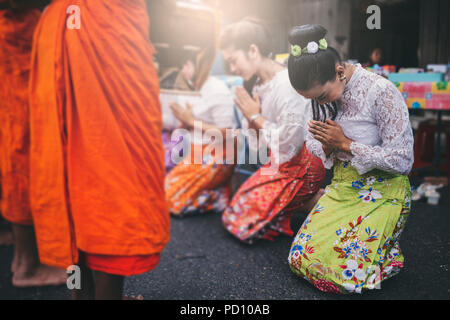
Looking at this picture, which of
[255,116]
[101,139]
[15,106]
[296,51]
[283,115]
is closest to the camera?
[101,139]

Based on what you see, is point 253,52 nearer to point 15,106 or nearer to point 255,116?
point 255,116

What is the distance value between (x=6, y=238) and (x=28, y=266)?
0.56 m

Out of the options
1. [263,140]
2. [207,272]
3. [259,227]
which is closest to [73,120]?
[207,272]

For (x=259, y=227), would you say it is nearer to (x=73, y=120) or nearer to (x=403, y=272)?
(x=403, y=272)

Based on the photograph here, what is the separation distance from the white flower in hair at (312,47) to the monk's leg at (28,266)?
4.02ft

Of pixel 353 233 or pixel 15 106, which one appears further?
pixel 15 106

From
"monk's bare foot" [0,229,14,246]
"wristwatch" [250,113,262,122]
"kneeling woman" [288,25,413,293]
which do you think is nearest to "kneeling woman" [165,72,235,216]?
"wristwatch" [250,113,262,122]

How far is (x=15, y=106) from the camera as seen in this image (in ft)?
4.18

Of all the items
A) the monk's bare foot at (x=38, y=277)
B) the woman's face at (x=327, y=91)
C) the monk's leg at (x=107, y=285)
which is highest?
the woman's face at (x=327, y=91)

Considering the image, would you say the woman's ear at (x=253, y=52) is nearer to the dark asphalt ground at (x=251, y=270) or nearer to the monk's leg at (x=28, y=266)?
the dark asphalt ground at (x=251, y=270)

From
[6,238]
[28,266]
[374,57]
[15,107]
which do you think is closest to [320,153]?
[374,57]

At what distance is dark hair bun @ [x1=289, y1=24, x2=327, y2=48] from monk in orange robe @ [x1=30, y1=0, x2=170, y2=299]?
0.41 meters

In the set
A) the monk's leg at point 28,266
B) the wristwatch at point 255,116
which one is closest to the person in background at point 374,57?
the wristwatch at point 255,116

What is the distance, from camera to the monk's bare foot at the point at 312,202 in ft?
3.68
